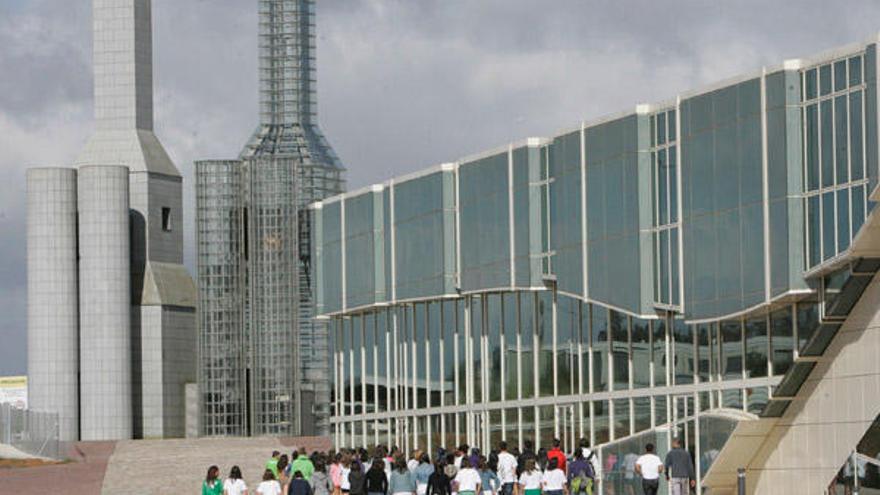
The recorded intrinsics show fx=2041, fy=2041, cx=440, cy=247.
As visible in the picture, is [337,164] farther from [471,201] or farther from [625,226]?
[625,226]

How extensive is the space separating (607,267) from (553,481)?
38.4ft

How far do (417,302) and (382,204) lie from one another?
349cm

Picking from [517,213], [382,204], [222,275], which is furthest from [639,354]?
[222,275]

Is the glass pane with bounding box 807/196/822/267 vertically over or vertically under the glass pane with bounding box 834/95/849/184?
under

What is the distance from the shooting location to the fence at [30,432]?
278ft

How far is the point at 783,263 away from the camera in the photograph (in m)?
42.3

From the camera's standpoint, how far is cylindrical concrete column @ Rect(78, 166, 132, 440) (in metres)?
103

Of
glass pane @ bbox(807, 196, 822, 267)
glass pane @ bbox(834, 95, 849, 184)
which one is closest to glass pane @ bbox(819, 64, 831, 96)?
glass pane @ bbox(834, 95, 849, 184)

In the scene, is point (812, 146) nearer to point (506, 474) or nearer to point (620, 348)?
point (506, 474)

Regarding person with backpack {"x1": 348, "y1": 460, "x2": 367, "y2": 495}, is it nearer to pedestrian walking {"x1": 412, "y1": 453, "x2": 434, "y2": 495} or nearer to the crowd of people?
the crowd of people

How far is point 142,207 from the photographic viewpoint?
10725cm

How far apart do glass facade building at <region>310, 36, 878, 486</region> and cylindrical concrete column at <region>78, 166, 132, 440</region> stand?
34.3 metres

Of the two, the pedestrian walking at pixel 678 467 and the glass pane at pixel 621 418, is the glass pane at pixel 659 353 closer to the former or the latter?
the glass pane at pixel 621 418

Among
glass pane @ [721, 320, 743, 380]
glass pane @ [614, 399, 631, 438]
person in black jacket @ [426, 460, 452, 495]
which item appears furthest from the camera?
glass pane @ [614, 399, 631, 438]
